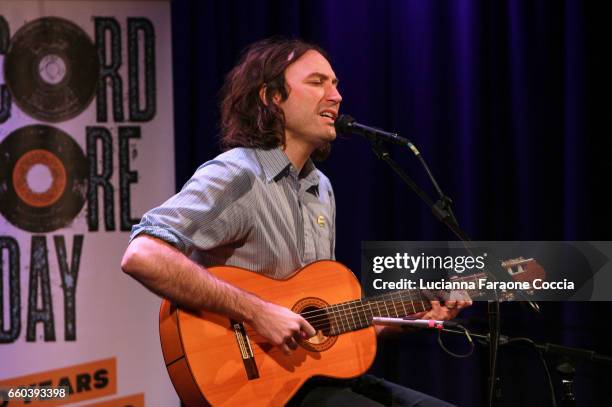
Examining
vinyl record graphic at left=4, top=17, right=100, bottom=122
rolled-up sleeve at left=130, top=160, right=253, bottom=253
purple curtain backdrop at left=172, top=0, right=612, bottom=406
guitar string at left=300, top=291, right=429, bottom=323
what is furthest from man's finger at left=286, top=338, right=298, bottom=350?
vinyl record graphic at left=4, top=17, right=100, bottom=122

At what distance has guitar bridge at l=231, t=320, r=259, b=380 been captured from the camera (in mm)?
2316

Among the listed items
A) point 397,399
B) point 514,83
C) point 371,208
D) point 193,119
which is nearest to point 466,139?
point 514,83

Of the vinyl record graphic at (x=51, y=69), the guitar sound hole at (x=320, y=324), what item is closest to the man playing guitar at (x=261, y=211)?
the guitar sound hole at (x=320, y=324)

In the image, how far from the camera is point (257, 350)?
2355 mm

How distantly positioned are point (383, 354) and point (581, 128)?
1674 mm

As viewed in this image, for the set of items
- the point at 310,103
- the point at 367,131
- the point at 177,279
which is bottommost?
the point at 177,279

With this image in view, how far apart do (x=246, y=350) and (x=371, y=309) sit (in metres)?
0.52

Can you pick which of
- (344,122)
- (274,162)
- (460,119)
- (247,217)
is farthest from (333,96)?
(460,119)

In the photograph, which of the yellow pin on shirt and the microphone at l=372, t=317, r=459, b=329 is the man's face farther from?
the microphone at l=372, t=317, r=459, b=329

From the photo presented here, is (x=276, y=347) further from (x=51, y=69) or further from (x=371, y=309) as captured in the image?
(x=51, y=69)

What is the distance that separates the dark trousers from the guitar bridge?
0.17m

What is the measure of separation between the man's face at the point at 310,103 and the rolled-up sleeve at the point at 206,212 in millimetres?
375

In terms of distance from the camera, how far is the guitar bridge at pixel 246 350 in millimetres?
2316

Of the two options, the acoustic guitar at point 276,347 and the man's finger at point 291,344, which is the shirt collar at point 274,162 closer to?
the acoustic guitar at point 276,347
